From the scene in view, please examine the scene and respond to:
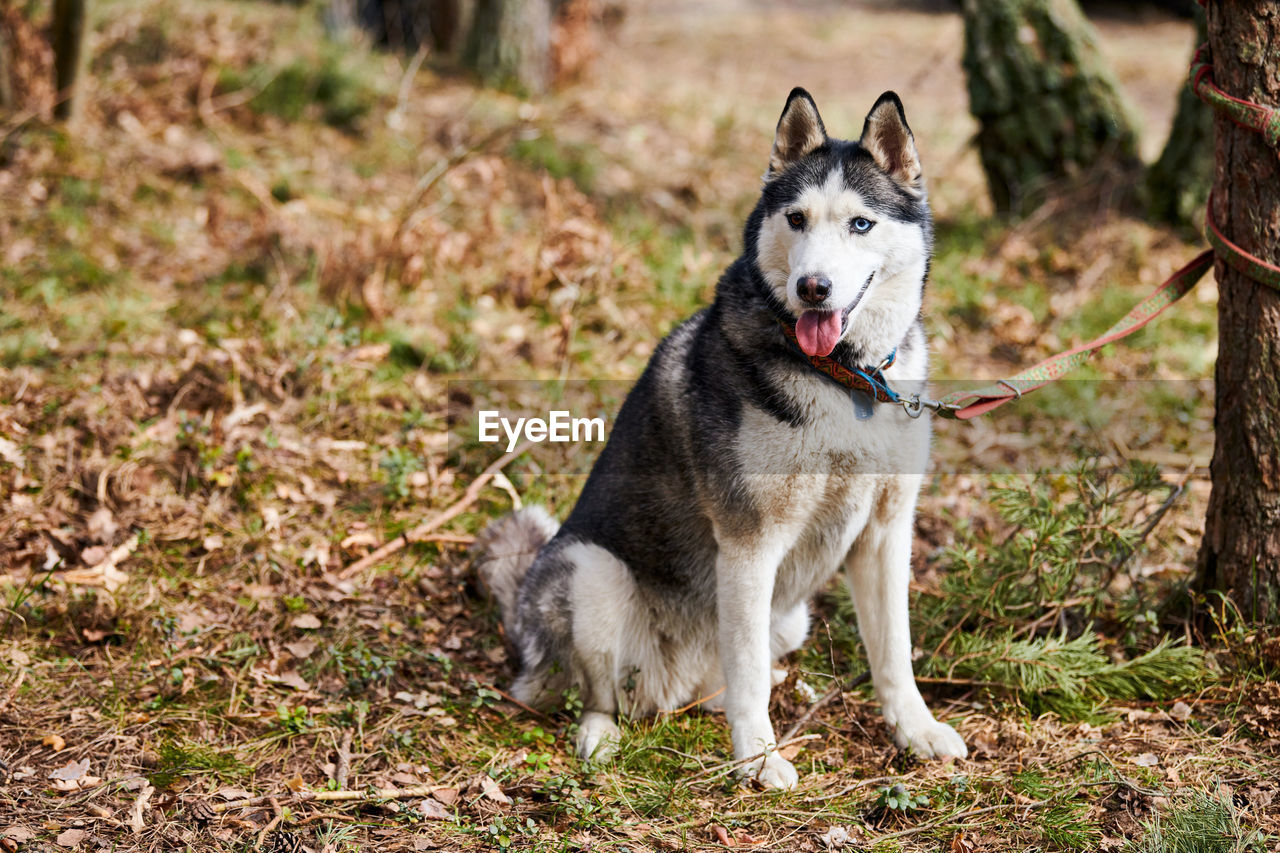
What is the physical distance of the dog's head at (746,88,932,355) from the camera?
9.82 feet

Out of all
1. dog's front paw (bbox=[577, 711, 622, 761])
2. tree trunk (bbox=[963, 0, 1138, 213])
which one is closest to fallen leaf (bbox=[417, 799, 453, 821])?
dog's front paw (bbox=[577, 711, 622, 761])

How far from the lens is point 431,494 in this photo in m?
4.63

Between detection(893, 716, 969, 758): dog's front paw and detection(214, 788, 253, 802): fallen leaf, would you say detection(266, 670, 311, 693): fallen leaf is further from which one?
detection(893, 716, 969, 758): dog's front paw

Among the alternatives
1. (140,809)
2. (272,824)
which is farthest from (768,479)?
(140,809)

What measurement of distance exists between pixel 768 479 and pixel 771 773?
0.96 metres

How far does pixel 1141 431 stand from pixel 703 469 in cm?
311

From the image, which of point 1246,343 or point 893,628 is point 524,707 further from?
point 1246,343

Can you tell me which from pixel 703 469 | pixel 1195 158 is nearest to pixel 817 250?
pixel 703 469

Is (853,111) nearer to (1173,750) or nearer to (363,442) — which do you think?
(363,442)

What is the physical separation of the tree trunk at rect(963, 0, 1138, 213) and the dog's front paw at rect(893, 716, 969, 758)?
4983mm

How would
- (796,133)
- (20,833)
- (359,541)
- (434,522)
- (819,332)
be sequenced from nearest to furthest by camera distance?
(20,833)
(819,332)
(796,133)
(359,541)
(434,522)

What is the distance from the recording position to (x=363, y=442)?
16.0ft

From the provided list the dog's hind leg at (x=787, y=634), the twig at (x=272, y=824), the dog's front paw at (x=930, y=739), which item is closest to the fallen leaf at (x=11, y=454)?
the twig at (x=272, y=824)

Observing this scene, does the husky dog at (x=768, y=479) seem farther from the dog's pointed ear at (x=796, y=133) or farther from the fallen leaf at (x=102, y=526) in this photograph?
the fallen leaf at (x=102, y=526)
